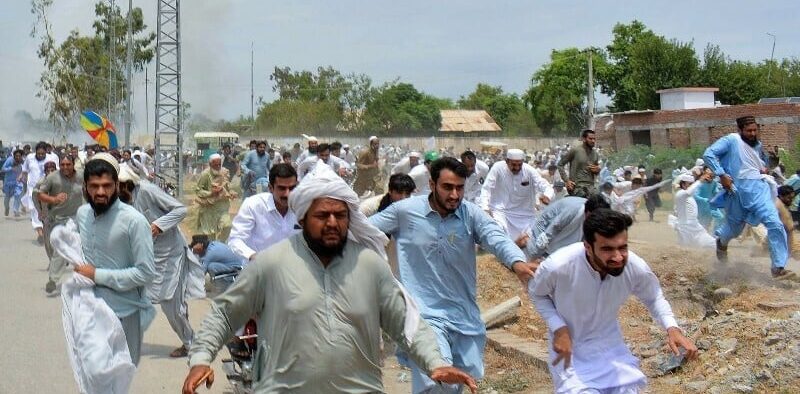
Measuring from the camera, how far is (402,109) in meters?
88.6

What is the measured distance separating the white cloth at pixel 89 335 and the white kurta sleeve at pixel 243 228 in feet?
3.19

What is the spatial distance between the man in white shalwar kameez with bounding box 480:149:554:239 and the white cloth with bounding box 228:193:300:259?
489 centimetres

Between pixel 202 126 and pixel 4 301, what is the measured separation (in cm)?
7421

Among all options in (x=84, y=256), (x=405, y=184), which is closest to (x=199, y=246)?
(x=405, y=184)

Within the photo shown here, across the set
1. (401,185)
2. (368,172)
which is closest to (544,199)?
(401,185)

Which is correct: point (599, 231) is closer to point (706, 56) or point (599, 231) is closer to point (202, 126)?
point (706, 56)

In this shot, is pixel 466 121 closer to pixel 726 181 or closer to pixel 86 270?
pixel 726 181

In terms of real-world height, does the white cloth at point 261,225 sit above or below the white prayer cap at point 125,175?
below

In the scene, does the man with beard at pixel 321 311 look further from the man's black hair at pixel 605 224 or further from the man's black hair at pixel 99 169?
the man's black hair at pixel 99 169

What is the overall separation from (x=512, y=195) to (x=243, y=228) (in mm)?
5292

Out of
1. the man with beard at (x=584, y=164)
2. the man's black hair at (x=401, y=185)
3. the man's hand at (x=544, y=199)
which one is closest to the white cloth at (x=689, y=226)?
the man with beard at (x=584, y=164)

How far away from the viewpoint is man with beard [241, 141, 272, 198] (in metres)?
20.3

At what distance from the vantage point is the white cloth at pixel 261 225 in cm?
677

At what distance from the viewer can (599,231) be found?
4.76 metres
